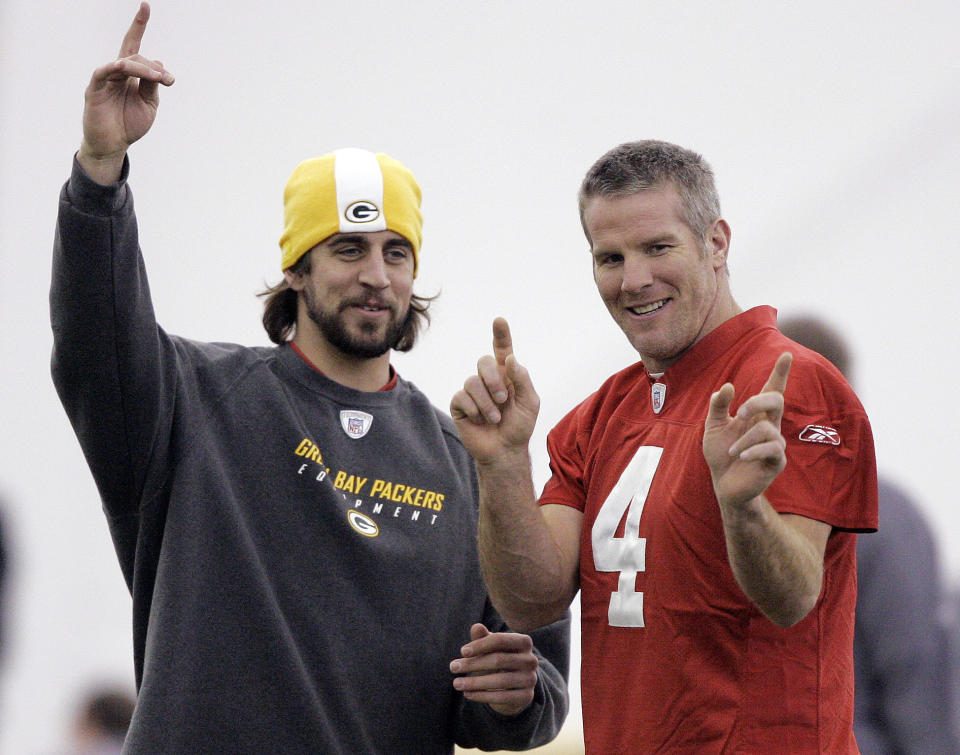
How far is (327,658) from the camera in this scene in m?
1.81

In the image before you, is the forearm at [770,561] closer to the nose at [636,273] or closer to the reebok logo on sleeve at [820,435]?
the reebok logo on sleeve at [820,435]

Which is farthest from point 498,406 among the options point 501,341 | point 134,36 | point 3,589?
point 3,589

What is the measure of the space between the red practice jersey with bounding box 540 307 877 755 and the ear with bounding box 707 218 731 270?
0.27 ft

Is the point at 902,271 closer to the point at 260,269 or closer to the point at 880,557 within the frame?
the point at 880,557

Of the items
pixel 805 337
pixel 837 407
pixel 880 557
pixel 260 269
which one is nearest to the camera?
pixel 837 407

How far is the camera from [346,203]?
208cm

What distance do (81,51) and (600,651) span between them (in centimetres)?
311

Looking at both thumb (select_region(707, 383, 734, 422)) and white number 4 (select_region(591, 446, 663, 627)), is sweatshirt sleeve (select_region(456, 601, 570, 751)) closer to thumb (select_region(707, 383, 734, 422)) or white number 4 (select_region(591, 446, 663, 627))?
white number 4 (select_region(591, 446, 663, 627))

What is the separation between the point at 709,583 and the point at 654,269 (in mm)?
409

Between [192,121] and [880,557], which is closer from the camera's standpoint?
[880,557]

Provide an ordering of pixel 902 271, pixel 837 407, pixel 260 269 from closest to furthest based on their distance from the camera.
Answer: pixel 837 407
pixel 902 271
pixel 260 269

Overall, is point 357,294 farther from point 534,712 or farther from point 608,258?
point 534,712

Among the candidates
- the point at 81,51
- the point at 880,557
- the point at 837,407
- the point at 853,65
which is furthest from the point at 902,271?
the point at 81,51

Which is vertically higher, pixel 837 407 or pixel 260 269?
pixel 260 269
